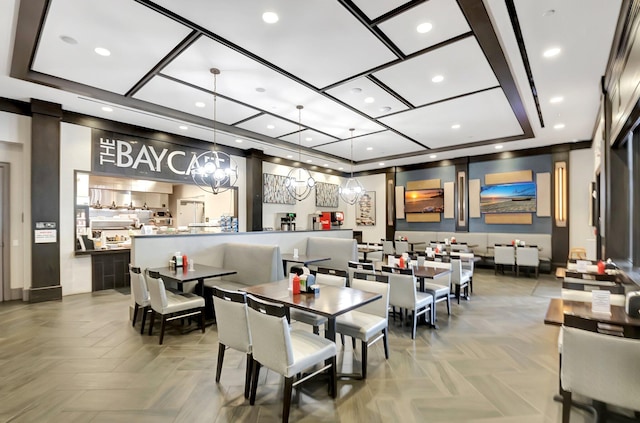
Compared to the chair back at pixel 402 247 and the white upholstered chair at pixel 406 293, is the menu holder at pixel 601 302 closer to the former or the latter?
the white upholstered chair at pixel 406 293

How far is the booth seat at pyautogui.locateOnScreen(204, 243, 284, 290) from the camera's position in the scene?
4.62 m

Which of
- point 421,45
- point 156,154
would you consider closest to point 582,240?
point 421,45

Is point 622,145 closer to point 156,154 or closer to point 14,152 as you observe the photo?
point 156,154

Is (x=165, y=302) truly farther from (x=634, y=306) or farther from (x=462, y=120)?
(x=462, y=120)

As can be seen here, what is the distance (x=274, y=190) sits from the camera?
931 cm

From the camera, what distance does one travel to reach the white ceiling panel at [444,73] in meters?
3.75

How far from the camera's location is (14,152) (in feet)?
17.6

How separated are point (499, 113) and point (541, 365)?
4.56 metres

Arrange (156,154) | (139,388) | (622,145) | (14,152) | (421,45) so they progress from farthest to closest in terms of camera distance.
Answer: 1. (156,154)
2. (14,152)
3. (622,145)
4. (421,45)
5. (139,388)

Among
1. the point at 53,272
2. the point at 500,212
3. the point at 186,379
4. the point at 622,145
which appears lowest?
the point at 186,379

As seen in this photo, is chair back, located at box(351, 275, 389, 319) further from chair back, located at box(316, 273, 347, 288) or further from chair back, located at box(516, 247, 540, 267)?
chair back, located at box(516, 247, 540, 267)

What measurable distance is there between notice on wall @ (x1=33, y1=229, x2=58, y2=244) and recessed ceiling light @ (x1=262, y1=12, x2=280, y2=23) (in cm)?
528

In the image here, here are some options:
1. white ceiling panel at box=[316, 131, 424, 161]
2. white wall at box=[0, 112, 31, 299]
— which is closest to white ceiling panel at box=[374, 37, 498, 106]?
white ceiling panel at box=[316, 131, 424, 161]

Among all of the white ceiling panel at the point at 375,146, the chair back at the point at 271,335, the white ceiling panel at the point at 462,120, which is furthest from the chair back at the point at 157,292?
the white ceiling panel at the point at 375,146
